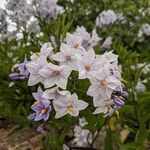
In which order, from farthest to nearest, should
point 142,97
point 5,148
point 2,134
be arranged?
1. point 2,134
2. point 5,148
3. point 142,97

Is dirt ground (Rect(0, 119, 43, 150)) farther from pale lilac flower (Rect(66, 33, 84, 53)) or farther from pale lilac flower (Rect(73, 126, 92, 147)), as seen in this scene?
pale lilac flower (Rect(66, 33, 84, 53))

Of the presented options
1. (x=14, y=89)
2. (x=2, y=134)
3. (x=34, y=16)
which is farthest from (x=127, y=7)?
(x=14, y=89)

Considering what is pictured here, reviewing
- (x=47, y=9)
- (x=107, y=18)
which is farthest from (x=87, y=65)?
(x=107, y=18)

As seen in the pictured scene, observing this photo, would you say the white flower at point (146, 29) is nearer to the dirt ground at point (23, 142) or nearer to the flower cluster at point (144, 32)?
the flower cluster at point (144, 32)

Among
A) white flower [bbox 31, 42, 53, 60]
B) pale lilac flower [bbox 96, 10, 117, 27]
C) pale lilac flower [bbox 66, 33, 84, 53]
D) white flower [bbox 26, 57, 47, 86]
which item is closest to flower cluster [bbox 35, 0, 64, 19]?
pale lilac flower [bbox 96, 10, 117, 27]

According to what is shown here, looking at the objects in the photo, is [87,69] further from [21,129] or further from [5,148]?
[5,148]

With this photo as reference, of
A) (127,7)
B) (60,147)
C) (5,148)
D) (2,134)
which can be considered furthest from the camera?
(127,7)

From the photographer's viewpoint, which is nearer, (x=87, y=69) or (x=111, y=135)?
(x=87, y=69)

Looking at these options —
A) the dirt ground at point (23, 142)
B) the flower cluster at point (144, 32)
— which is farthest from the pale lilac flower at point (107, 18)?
the dirt ground at point (23, 142)

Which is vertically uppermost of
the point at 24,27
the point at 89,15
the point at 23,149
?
the point at 89,15
